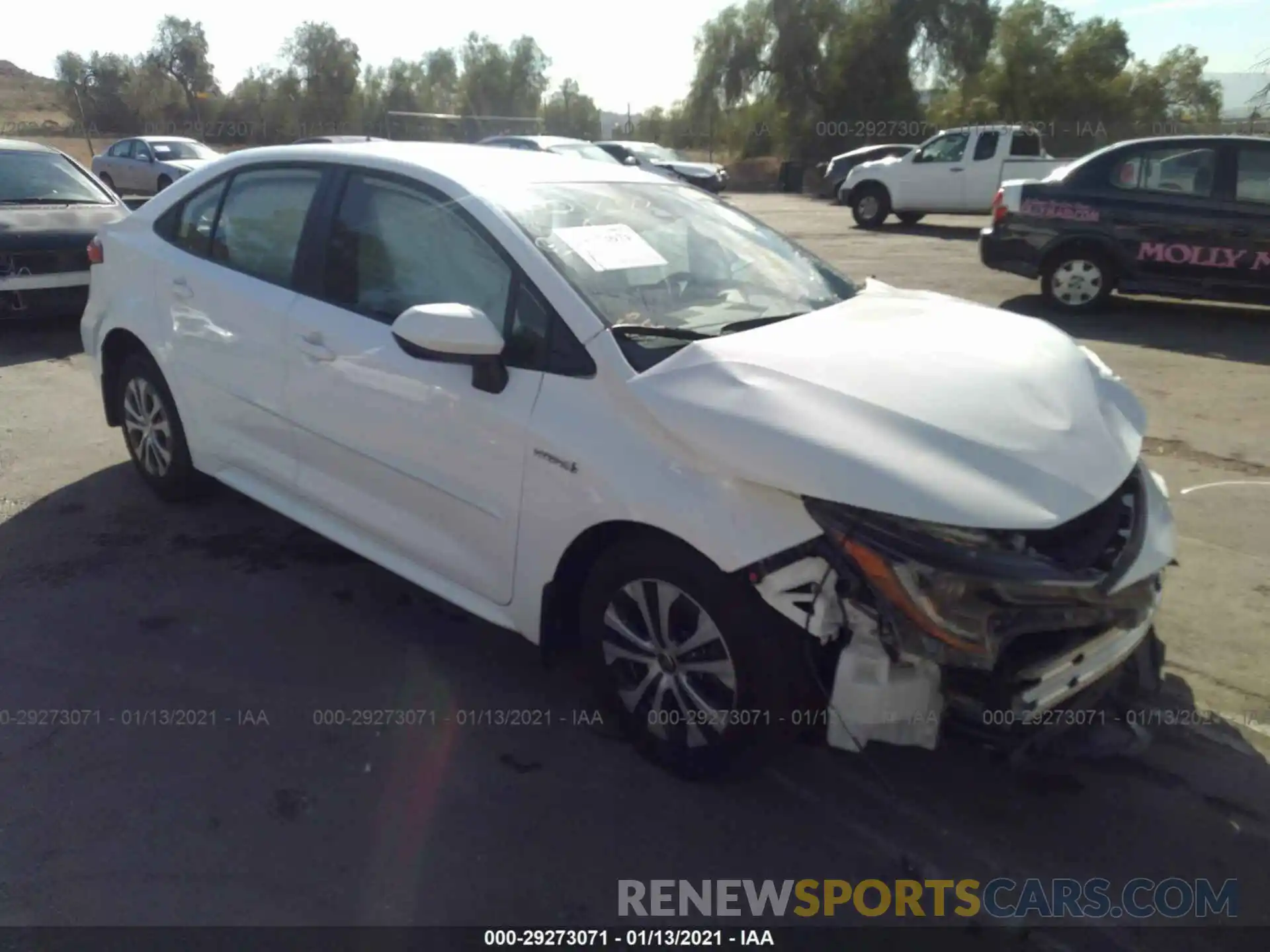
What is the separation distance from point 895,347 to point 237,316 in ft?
8.64

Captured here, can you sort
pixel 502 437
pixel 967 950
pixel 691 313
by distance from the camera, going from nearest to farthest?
pixel 967 950 < pixel 502 437 < pixel 691 313

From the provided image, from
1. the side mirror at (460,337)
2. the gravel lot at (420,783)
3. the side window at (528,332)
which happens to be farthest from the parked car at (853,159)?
the side mirror at (460,337)

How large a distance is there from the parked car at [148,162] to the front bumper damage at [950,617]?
21.7 m

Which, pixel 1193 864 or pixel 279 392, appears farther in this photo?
pixel 279 392

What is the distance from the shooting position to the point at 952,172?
19812mm

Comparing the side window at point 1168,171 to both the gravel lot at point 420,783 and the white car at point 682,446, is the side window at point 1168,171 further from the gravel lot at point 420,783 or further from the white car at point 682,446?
the white car at point 682,446

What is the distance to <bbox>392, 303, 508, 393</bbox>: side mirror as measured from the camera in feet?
10.2

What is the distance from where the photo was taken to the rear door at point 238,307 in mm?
4125

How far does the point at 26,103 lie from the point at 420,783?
7816 centimetres

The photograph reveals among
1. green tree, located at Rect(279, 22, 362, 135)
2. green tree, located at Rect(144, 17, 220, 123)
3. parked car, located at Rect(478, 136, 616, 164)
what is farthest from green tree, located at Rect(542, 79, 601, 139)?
parked car, located at Rect(478, 136, 616, 164)

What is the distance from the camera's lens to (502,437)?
319 cm

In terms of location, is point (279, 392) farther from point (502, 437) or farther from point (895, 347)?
point (895, 347)

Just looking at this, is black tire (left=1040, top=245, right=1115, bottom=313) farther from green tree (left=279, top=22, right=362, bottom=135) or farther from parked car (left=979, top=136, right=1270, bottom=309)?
green tree (left=279, top=22, right=362, bottom=135)

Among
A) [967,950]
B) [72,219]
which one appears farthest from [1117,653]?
[72,219]
